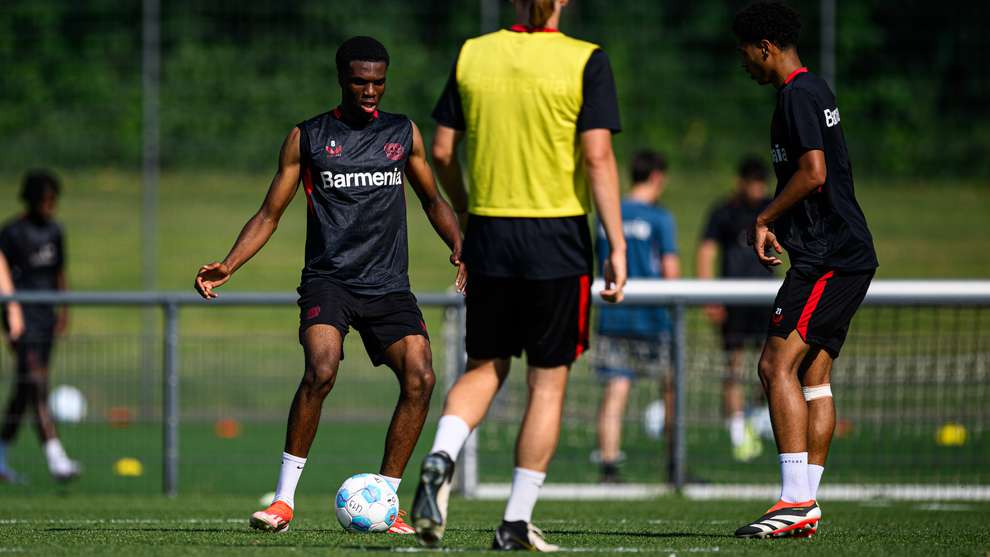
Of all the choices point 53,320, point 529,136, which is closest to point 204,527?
point 529,136

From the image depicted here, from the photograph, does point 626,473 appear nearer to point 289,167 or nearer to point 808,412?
point 808,412

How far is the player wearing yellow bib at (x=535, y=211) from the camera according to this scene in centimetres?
572

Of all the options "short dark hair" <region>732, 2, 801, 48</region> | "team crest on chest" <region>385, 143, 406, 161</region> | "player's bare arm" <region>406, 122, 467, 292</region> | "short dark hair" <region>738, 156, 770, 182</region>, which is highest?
"short dark hair" <region>732, 2, 801, 48</region>

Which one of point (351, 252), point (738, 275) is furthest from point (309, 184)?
point (738, 275)

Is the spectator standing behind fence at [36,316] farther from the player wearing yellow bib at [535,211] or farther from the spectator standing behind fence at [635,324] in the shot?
the player wearing yellow bib at [535,211]

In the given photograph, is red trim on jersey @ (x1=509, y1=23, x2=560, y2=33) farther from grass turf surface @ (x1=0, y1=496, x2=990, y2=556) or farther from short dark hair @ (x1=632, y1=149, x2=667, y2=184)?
short dark hair @ (x1=632, y1=149, x2=667, y2=184)

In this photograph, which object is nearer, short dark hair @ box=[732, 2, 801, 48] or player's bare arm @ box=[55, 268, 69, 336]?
short dark hair @ box=[732, 2, 801, 48]

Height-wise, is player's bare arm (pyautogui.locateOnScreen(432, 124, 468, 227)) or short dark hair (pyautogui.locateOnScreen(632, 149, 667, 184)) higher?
short dark hair (pyautogui.locateOnScreen(632, 149, 667, 184))

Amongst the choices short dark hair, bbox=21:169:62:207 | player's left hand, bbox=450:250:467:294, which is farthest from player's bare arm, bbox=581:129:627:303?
short dark hair, bbox=21:169:62:207

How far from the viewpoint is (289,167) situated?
6.76 meters

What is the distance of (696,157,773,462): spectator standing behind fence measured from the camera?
36.9ft

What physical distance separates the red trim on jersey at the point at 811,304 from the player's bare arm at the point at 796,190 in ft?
0.72

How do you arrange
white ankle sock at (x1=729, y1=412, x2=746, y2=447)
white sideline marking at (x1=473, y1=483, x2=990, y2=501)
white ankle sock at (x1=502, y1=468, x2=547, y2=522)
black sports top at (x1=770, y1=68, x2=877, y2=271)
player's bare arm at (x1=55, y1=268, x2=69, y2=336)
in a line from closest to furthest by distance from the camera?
1. white ankle sock at (x1=502, y1=468, x2=547, y2=522)
2. black sports top at (x1=770, y1=68, x2=877, y2=271)
3. white sideline marking at (x1=473, y1=483, x2=990, y2=501)
4. white ankle sock at (x1=729, y1=412, x2=746, y2=447)
5. player's bare arm at (x1=55, y1=268, x2=69, y2=336)

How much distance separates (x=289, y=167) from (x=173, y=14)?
11032 mm
